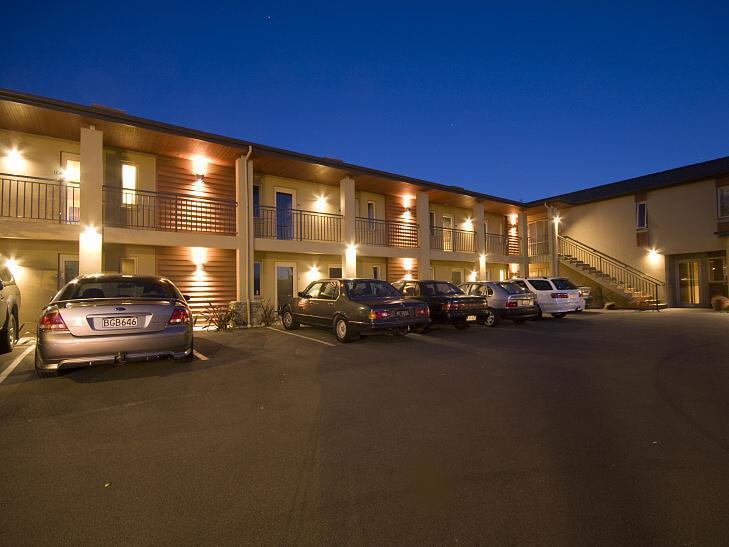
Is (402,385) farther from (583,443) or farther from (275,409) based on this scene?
(583,443)

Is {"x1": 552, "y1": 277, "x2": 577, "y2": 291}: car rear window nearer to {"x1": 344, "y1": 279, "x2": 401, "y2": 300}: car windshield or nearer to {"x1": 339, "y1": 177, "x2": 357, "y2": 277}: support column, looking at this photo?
{"x1": 339, "y1": 177, "x2": 357, "y2": 277}: support column

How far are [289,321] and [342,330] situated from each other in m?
3.03

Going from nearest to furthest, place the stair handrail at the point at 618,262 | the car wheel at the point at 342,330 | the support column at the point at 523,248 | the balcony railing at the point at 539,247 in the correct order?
the car wheel at the point at 342,330, the stair handrail at the point at 618,262, the support column at the point at 523,248, the balcony railing at the point at 539,247

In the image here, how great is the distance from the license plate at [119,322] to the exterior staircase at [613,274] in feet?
66.5

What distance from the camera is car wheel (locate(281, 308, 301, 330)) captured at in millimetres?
11617

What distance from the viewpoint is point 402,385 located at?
5.50m

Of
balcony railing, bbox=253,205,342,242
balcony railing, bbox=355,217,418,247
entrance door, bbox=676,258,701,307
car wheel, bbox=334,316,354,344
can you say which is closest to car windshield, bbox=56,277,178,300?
car wheel, bbox=334,316,354,344

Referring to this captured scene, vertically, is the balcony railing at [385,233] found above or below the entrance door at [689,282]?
above

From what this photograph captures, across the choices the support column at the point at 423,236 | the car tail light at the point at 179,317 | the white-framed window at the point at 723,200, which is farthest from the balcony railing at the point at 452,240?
the car tail light at the point at 179,317

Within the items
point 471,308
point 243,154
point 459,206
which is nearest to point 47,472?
point 471,308

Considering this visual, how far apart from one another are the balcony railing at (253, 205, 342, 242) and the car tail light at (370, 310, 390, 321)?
6.93 meters

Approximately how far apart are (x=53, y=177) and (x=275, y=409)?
37.1ft

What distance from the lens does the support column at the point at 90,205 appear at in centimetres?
1009

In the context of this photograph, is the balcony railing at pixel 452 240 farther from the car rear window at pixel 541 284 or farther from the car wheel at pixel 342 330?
the car wheel at pixel 342 330
